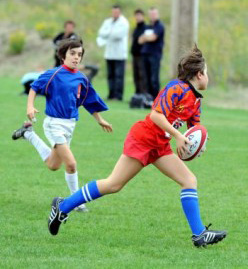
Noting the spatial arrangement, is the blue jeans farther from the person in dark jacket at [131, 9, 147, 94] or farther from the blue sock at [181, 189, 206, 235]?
the blue sock at [181, 189, 206, 235]

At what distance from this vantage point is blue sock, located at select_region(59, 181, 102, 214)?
21.9 ft

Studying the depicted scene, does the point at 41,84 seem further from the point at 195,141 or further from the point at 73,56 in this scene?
the point at 195,141

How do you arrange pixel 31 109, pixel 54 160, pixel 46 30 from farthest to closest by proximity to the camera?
1. pixel 46 30
2. pixel 54 160
3. pixel 31 109

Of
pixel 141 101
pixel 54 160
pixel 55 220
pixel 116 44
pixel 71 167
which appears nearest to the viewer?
pixel 55 220

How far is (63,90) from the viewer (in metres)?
7.85

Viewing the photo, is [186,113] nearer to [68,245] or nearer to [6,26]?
[68,245]

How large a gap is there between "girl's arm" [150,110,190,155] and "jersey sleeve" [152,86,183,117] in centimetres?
5

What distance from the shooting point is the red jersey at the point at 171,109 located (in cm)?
645

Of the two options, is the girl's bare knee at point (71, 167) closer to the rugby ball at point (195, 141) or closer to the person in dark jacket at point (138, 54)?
the rugby ball at point (195, 141)

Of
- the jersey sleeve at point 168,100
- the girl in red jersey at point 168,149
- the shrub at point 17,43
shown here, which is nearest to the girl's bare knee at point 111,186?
the girl in red jersey at point 168,149

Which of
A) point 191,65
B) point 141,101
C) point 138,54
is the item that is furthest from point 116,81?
point 191,65

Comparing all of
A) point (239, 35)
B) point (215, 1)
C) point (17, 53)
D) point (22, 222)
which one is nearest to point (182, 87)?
point (22, 222)

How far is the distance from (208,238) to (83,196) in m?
1.03

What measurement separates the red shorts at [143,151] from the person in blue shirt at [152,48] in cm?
1188
